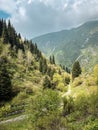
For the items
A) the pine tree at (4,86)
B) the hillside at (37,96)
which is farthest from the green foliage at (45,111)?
the pine tree at (4,86)

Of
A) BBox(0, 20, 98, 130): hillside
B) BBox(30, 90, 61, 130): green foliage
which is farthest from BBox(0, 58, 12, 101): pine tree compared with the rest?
BBox(30, 90, 61, 130): green foliage

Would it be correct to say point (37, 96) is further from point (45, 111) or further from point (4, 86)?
point (4, 86)

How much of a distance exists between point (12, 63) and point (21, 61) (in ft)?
44.8

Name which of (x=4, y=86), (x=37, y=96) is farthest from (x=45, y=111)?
(x=4, y=86)

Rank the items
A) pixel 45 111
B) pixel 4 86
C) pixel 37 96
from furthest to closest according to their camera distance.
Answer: pixel 4 86
pixel 37 96
pixel 45 111

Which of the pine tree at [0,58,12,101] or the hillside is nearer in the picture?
the hillside

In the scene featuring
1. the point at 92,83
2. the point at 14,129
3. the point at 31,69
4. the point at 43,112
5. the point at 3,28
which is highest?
the point at 3,28

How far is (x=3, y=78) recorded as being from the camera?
345ft

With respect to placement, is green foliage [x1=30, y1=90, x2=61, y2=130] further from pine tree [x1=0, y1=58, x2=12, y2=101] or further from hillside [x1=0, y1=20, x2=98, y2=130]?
pine tree [x1=0, y1=58, x2=12, y2=101]

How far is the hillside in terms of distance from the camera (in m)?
48.3

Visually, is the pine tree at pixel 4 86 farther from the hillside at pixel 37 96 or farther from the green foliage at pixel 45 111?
the green foliage at pixel 45 111

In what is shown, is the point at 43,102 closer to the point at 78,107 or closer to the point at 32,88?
the point at 78,107

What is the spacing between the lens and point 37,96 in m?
53.4

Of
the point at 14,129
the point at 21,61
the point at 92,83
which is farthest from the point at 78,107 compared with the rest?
the point at 21,61
